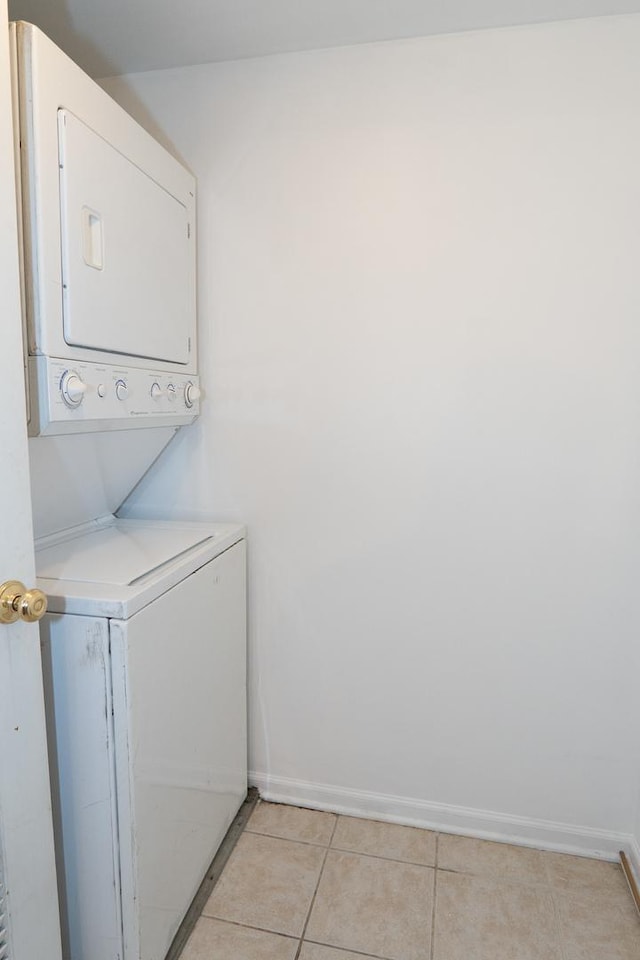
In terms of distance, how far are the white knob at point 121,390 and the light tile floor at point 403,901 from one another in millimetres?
1542

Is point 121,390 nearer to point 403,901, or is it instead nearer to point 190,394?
point 190,394

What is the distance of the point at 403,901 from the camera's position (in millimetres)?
1688

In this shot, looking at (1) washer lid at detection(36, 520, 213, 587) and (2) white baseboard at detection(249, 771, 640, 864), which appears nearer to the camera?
(1) washer lid at detection(36, 520, 213, 587)

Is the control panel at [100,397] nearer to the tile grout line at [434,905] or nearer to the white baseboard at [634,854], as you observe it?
the tile grout line at [434,905]

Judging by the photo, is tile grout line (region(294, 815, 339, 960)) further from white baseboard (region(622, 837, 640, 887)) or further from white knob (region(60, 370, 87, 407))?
white knob (region(60, 370, 87, 407))

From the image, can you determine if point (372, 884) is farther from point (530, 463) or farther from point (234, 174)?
point (234, 174)

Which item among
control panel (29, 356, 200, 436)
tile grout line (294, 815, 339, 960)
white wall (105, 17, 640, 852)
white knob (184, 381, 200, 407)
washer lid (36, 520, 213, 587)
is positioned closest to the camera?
control panel (29, 356, 200, 436)

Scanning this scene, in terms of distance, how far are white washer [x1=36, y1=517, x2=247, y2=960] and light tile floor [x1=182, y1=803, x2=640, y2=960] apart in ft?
0.65

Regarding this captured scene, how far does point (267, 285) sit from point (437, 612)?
129 centimetres

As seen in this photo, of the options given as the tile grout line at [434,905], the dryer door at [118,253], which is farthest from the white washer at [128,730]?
the tile grout line at [434,905]

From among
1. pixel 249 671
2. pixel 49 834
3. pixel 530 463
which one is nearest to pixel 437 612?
pixel 530 463

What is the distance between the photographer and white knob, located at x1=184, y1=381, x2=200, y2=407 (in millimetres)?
1820

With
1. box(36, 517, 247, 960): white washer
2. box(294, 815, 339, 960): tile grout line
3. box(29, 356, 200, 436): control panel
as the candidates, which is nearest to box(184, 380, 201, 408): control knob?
box(29, 356, 200, 436): control panel

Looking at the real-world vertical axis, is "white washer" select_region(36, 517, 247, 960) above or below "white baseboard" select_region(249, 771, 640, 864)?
above
